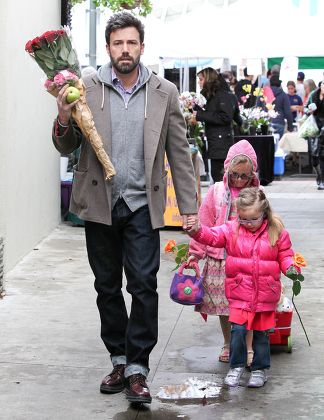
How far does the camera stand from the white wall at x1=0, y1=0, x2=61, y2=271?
8.02 meters

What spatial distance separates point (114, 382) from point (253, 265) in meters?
1.00

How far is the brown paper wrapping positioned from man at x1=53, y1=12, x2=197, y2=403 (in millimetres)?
A: 99

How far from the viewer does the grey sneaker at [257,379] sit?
5.48m

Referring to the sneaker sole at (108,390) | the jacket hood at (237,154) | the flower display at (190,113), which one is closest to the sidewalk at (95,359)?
the sneaker sole at (108,390)

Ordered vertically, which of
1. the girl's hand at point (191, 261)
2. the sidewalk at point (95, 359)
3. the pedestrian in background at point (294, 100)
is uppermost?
the pedestrian in background at point (294, 100)

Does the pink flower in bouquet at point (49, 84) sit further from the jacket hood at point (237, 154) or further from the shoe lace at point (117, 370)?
the shoe lace at point (117, 370)

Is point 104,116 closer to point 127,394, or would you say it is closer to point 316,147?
point 127,394

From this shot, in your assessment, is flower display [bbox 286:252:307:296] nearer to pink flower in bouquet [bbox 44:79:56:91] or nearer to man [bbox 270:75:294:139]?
pink flower in bouquet [bbox 44:79:56:91]

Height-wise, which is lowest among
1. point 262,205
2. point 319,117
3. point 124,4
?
point 262,205

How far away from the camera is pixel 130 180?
5.16 meters

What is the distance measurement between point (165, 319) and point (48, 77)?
8.80 ft

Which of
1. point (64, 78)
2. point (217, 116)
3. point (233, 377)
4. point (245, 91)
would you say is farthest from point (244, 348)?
point (245, 91)

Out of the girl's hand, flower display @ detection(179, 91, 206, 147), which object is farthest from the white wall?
the girl's hand

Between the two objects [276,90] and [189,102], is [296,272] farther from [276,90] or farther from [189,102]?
[276,90]
